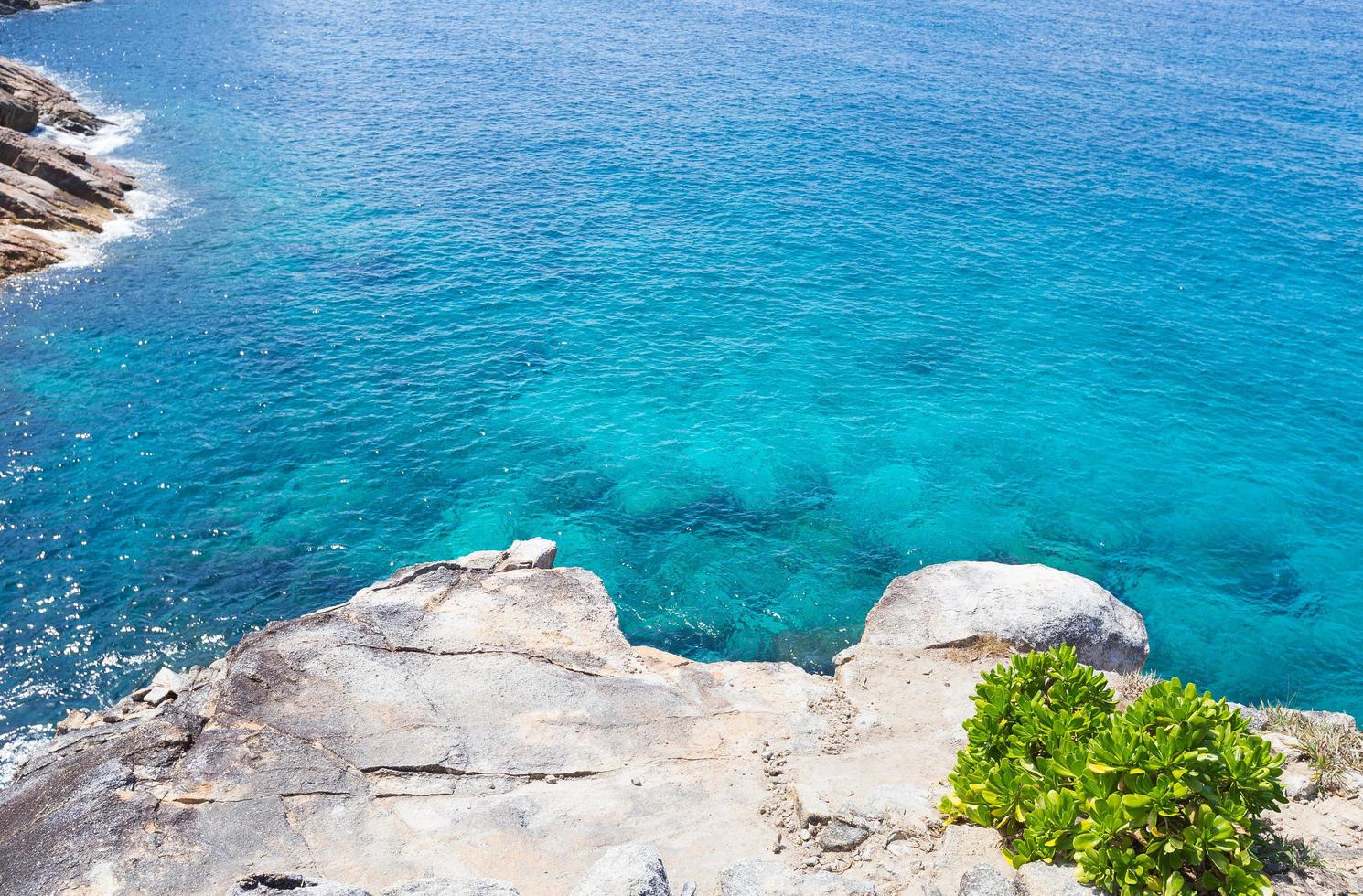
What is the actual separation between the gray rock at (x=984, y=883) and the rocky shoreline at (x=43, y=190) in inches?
2411

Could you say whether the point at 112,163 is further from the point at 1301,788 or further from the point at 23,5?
the point at 1301,788

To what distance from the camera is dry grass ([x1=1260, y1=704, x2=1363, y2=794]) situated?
18047 mm

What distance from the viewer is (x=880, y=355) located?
170 ft

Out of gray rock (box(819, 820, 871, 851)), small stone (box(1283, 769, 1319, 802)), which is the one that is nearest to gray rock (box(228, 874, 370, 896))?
gray rock (box(819, 820, 871, 851))

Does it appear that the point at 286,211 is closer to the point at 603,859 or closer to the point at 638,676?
the point at 638,676

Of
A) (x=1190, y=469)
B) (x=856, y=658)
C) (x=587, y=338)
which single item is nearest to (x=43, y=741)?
(x=856, y=658)

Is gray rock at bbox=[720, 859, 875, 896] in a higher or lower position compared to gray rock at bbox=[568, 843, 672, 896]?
lower

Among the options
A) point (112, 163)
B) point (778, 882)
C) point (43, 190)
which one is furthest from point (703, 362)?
point (112, 163)

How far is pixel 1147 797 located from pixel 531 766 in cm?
1284

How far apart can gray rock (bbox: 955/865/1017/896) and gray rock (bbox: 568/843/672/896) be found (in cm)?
494

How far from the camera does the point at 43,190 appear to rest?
62.2 m

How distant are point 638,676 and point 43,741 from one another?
1929 centimetres

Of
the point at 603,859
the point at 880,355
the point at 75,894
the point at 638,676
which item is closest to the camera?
the point at 603,859

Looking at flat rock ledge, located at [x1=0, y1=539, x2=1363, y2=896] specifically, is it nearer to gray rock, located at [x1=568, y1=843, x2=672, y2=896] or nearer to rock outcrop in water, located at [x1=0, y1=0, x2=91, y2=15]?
gray rock, located at [x1=568, y1=843, x2=672, y2=896]
